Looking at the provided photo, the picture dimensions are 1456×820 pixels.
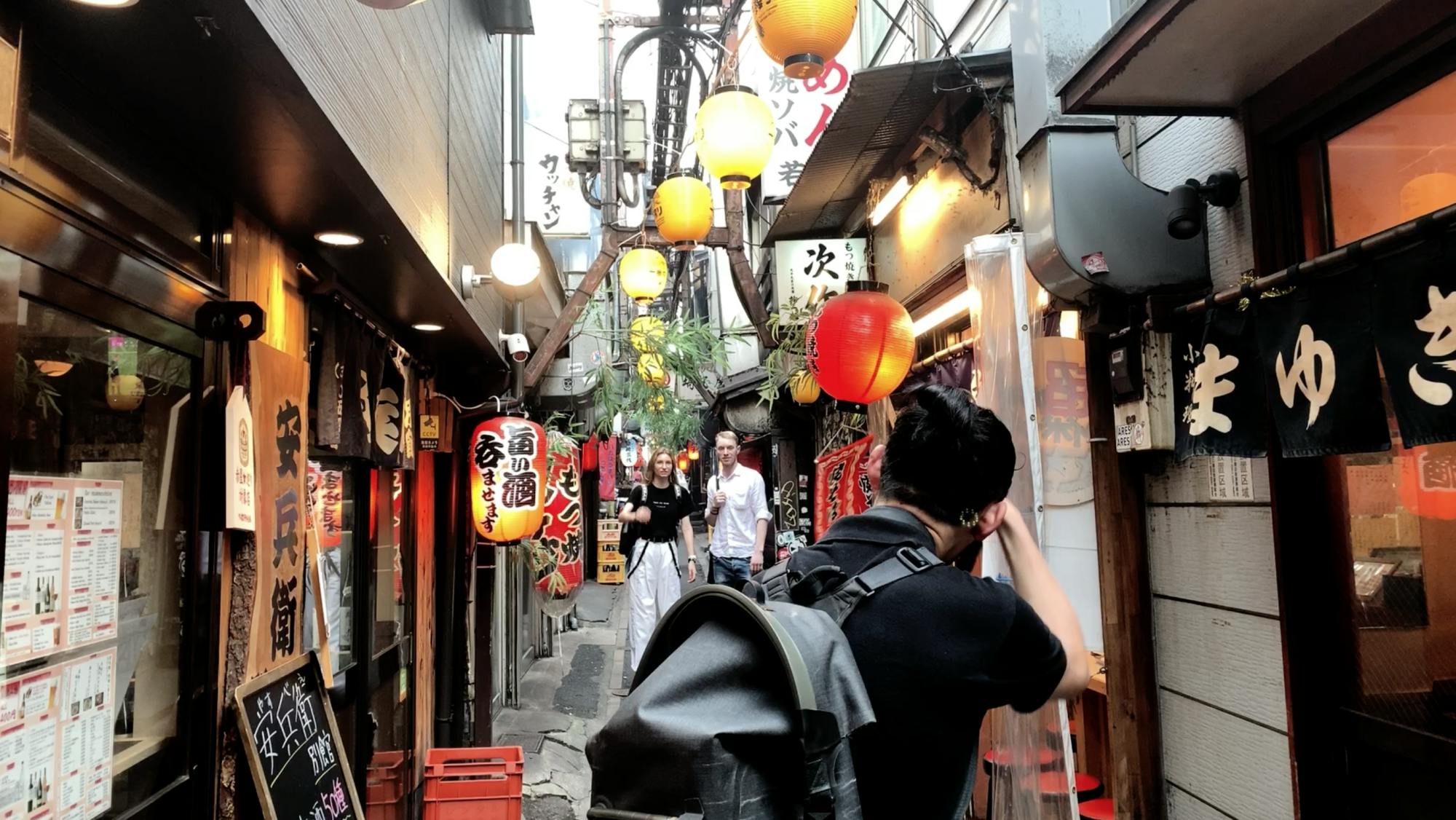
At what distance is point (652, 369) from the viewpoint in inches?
585

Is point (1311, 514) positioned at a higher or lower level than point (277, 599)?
higher

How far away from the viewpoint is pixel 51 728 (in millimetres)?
2949

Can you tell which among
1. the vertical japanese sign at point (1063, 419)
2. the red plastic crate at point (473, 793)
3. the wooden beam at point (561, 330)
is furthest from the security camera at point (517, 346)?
the vertical japanese sign at point (1063, 419)

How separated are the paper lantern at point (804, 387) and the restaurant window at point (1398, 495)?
7920 mm

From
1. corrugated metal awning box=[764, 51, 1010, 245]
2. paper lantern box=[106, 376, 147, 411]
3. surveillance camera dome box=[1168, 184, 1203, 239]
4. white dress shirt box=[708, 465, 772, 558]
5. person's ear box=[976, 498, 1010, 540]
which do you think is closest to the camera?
person's ear box=[976, 498, 1010, 540]

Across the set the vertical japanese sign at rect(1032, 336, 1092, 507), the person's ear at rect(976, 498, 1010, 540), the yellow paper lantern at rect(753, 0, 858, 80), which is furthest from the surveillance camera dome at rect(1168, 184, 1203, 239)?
the person's ear at rect(976, 498, 1010, 540)

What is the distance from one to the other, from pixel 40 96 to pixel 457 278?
5.68 meters


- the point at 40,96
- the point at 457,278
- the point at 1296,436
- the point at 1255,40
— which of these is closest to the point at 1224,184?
the point at 1255,40

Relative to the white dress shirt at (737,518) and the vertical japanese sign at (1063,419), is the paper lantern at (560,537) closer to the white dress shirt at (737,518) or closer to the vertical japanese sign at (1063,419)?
the white dress shirt at (737,518)

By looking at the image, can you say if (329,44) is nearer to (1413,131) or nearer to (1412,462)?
(1413,131)

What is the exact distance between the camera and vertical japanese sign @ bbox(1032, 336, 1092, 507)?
5.94 m

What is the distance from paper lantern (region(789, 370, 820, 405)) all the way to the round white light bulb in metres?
3.85

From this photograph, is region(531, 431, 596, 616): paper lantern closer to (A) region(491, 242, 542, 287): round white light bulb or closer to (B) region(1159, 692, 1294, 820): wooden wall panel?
(A) region(491, 242, 542, 287): round white light bulb

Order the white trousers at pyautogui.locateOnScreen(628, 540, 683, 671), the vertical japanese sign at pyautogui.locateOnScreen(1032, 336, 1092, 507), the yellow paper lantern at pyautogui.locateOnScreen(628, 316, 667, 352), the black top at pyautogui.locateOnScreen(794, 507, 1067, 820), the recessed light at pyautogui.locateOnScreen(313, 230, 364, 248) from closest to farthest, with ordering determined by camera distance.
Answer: the black top at pyautogui.locateOnScreen(794, 507, 1067, 820) < the recessed light at pyautogui.locateOnScreen(313, 230, 364, 248) < the vertical japanese sign at pyautogui.locateOnScreen(1032, 336, 1092, 507) < the white trousers at pyautogui.locateOnScreen(628, 540, 683, 671) < the yellow paper lantern at pyautogui.locateOnScreen(628, 316, 667, 352)
